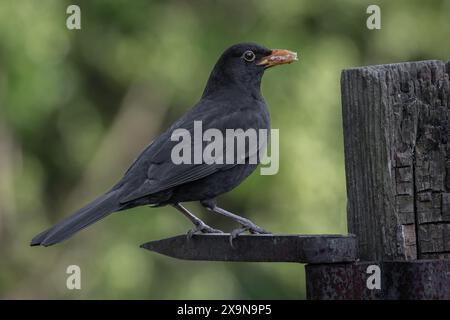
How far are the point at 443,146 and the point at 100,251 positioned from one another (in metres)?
6.28

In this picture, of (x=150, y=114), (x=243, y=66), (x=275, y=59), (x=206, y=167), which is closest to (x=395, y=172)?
(x=206, y=167)

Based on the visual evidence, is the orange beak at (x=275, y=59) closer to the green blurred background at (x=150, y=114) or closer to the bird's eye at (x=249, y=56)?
the bird's eye at (x=249, y=56)

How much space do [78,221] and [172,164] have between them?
675 millimetres

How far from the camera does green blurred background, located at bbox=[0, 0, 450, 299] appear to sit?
907 cm

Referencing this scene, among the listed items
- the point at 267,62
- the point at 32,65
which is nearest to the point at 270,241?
the point at 267,62

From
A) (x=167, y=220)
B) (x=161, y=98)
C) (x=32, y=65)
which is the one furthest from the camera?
(x=161, y=98)

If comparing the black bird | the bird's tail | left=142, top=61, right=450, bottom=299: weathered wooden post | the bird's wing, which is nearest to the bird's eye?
the black bird

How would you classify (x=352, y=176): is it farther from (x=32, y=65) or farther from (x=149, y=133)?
(x=149, y=133)

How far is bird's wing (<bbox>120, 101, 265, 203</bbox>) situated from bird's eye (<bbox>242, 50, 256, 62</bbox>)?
423mm

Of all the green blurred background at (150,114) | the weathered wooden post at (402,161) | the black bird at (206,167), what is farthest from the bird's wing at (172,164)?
the green blurred background at (150,114)

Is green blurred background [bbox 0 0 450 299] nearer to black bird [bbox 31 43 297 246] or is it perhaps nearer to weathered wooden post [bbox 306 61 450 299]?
black bird [bbox 31 43 297 246]

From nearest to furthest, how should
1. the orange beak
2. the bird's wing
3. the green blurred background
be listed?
the bird's wing
the orange beak
the green blurred background

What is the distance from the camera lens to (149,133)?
10391 mm

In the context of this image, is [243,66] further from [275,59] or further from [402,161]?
[402,161]
